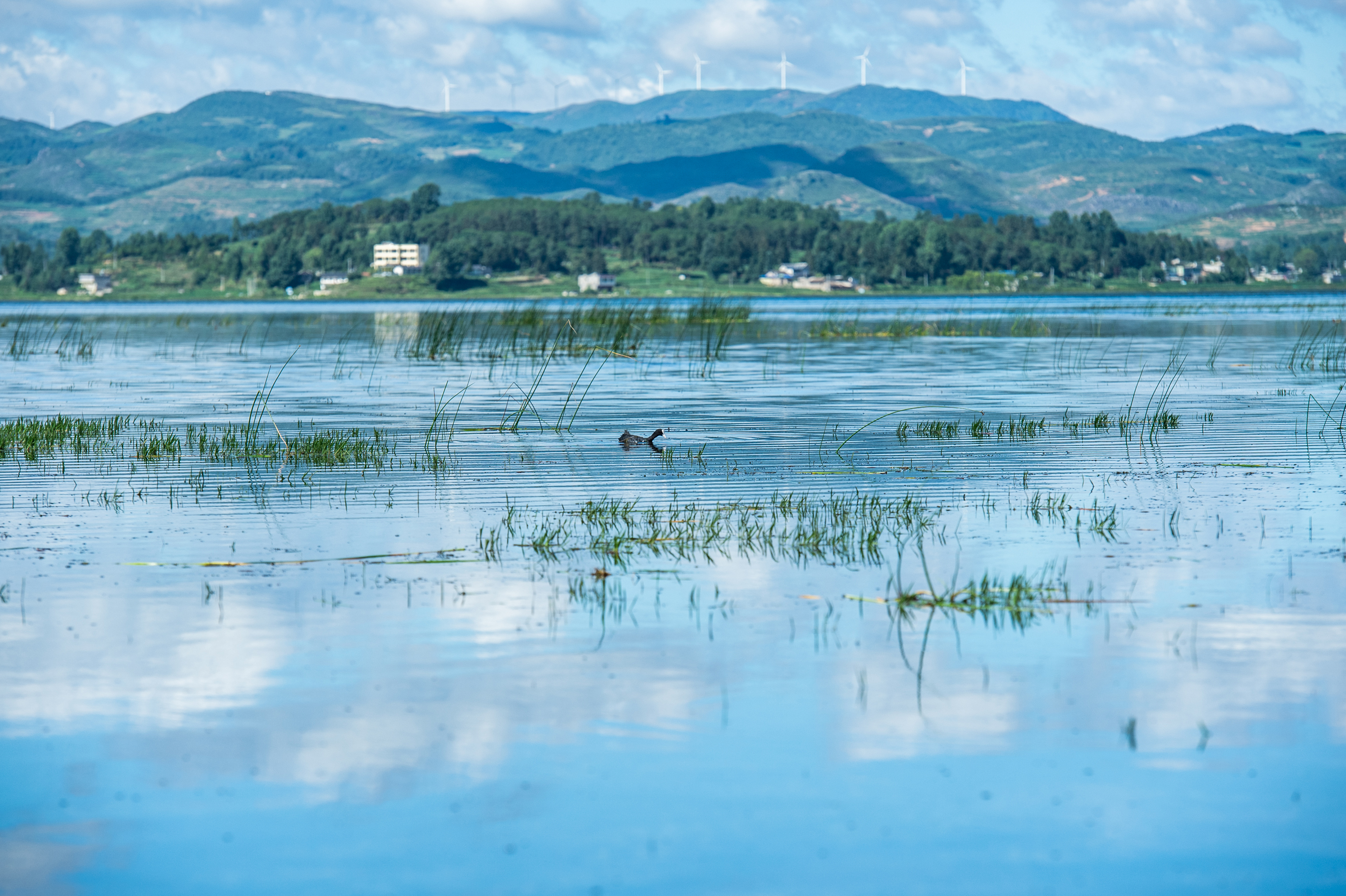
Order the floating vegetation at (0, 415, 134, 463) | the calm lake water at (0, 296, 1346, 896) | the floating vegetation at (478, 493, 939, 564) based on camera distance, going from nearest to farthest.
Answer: the calm lake water at (0, 296, 1346, 896), the floating vegetation at (478, 493, 939, 564), the floating vegetation at (0, 415, 134, 463)

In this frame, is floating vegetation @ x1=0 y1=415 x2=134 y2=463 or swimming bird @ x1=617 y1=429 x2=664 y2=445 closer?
swimming bird @ x1=617 y1=429 x2=664 y2=445

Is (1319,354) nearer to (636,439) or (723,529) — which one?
(636,439)

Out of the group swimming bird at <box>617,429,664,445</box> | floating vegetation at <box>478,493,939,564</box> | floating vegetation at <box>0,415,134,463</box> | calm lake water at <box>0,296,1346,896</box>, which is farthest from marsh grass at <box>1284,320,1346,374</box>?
floating vegetation at <box>0,415,134,463</box>

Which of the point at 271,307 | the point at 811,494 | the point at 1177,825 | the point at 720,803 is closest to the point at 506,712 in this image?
the point at 720,803

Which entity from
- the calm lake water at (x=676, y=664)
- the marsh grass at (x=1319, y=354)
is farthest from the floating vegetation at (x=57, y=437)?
the marsh grass at (x=1319, y=354)

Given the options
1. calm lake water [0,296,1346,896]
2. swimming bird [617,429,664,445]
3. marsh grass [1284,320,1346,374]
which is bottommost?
calm lake water [0,296,1346,896]

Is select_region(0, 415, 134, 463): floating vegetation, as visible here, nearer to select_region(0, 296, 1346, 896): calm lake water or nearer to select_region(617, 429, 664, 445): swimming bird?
select_region(0, 296, 1346, 896): calm lake water

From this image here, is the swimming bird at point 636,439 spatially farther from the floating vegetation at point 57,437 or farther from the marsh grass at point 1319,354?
the marsh grass at point 1319,354

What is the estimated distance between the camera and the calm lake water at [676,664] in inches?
273

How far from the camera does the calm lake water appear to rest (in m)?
6.94

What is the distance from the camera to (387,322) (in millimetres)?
107812

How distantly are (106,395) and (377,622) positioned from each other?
27900mm

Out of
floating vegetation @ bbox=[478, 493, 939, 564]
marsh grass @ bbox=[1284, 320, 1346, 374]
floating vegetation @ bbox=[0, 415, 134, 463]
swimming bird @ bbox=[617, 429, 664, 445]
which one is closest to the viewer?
floating vegetation @ bbox=[478, 493, 939, 564]

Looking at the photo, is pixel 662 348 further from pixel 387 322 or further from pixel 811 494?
pixel 387 322
